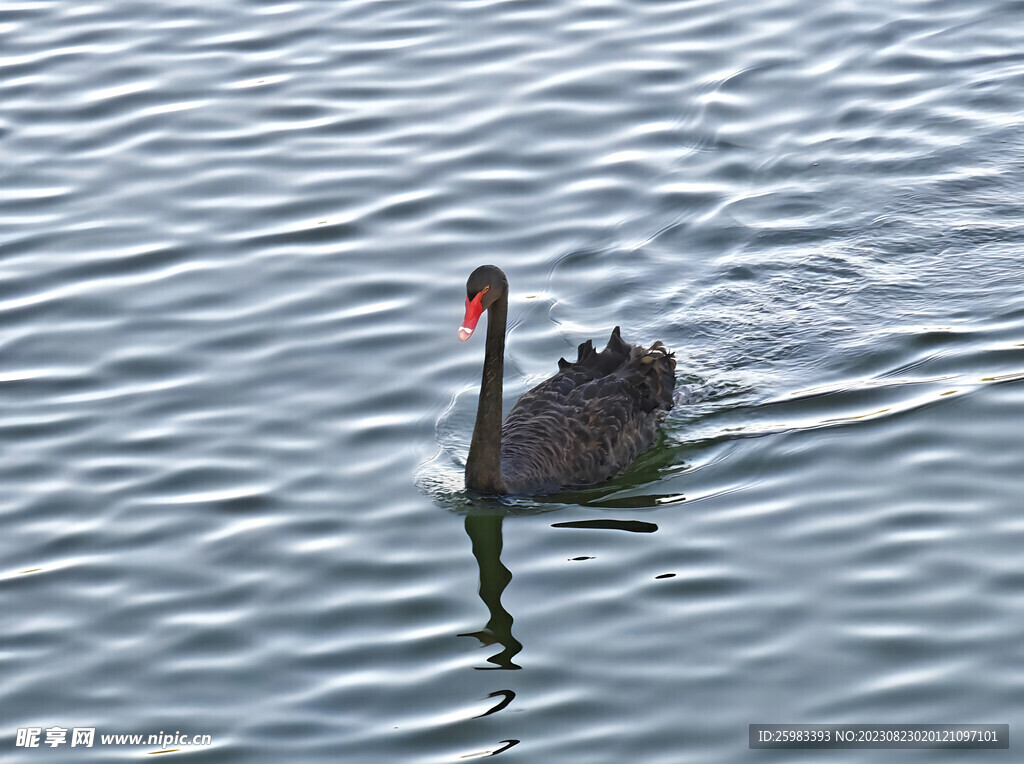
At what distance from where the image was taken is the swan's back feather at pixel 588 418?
10.1 m

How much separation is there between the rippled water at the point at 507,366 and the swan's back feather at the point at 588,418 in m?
0.20

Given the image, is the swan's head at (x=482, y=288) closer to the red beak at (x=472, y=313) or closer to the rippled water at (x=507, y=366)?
the red beak at (x=472, y=313)

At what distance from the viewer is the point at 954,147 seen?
46.4 ft

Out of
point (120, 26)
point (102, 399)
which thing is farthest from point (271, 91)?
point (102, 399)

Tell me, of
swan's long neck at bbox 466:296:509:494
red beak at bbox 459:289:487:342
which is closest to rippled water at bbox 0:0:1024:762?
swan's long neck at bbox 466:296:509:494

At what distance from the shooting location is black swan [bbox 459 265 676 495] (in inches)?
392

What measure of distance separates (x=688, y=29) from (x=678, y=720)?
33.4ft

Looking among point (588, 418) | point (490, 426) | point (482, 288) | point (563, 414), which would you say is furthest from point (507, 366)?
point (482, 288)

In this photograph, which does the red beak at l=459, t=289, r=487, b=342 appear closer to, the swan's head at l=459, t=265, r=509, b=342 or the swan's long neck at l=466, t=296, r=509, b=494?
the swan's head at l=459, t=265, r=509, b=342

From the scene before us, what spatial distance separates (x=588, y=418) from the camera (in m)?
10.3

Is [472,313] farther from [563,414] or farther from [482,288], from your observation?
[563,414]

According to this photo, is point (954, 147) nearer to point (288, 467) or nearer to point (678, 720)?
point (288, 467)

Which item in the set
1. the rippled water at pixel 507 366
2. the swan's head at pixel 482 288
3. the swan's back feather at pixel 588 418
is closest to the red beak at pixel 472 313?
the swan's head at pixel 482 288

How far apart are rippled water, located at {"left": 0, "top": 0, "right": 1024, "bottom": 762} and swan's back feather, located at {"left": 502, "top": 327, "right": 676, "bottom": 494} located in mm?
195
